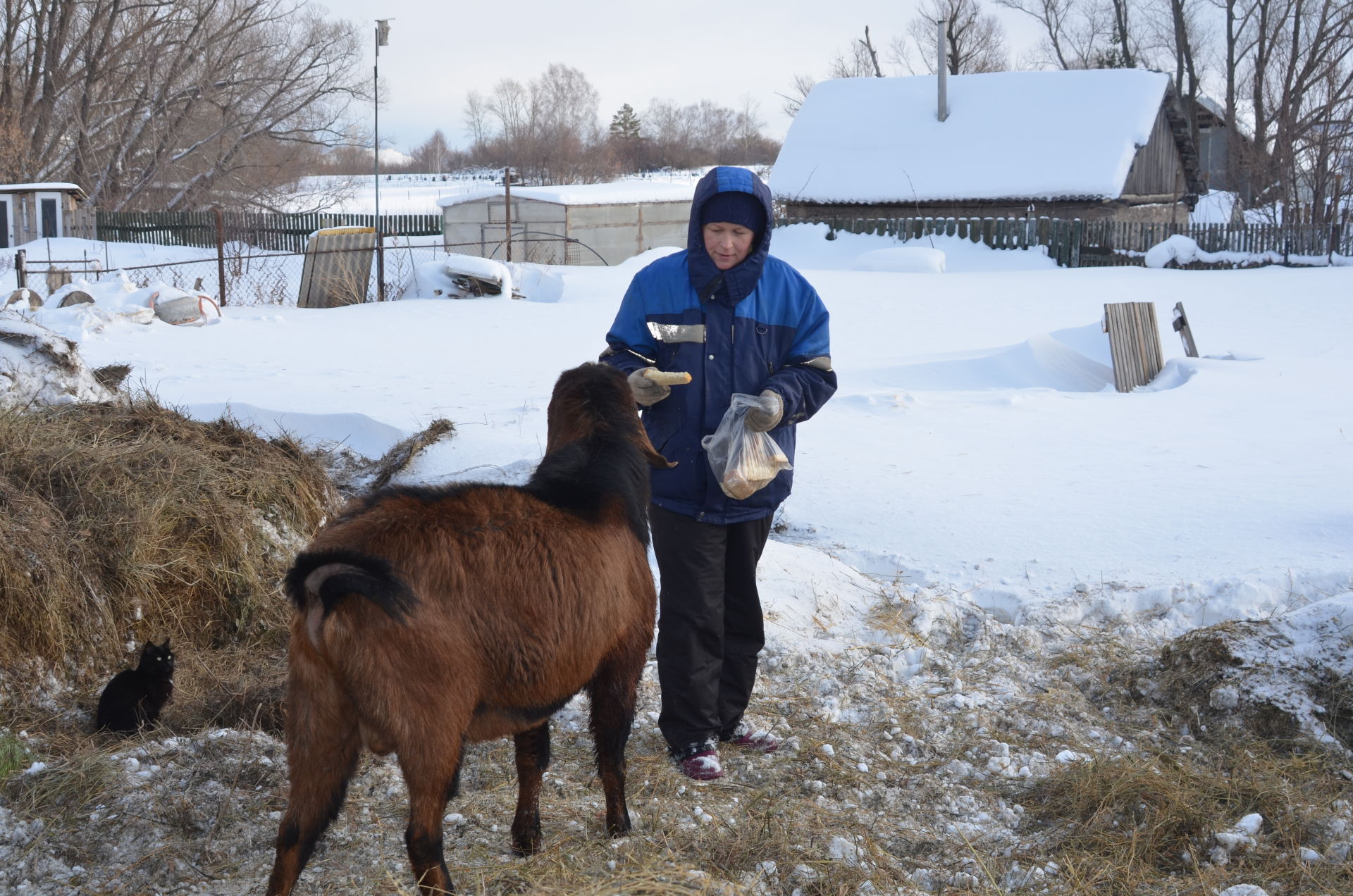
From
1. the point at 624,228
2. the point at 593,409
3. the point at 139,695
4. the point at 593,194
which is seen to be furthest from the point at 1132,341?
the point at 624,228

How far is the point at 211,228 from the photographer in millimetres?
29562

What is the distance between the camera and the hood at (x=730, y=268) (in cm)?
356

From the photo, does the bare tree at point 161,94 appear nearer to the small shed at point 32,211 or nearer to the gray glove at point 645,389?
the small shed at point 32,211

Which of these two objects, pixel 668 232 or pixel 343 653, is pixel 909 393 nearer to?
pixel 343 653

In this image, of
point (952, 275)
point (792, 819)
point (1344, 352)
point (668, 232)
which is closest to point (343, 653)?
point (792, 819)

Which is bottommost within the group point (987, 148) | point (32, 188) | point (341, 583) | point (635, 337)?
point (341, 583)

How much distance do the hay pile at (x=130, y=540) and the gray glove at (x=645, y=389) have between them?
2.28m

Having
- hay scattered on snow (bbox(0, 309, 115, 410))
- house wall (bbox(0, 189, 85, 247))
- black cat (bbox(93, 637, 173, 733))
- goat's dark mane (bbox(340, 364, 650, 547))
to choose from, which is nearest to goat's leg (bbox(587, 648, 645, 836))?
goat's dark mane (bbox(340, 364, 650, 547))

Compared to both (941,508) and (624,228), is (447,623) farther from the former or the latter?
(624,228)

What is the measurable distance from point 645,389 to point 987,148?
28.0 m

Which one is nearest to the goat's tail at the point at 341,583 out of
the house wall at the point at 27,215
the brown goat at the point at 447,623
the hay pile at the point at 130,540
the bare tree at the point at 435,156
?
the brown goat at the point at 447,623

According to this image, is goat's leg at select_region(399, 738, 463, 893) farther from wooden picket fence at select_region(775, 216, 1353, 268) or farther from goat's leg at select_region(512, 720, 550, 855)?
wooden picket fence at select_region(775, 216, 1353, 268)

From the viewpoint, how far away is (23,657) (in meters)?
3.96

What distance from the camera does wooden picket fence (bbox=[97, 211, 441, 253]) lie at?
28625 millimetres
